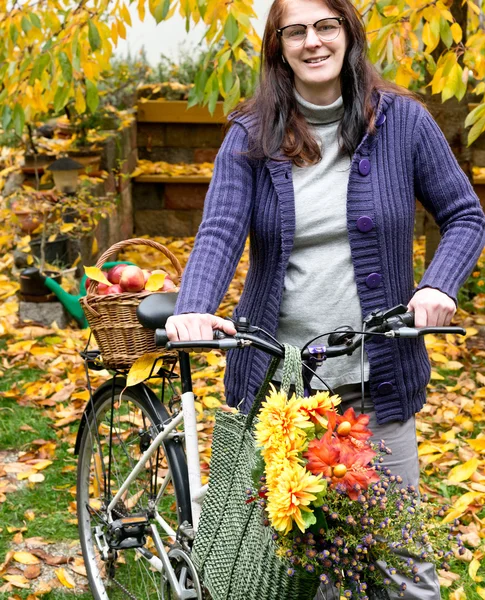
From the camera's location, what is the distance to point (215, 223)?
2338 mm

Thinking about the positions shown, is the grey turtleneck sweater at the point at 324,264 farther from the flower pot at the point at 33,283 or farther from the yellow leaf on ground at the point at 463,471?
the flower pot at the point at 33,283

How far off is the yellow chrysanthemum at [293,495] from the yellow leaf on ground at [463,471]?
2449 mm

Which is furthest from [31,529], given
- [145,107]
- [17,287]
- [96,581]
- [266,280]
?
[145,107]

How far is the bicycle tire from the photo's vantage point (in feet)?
8.72

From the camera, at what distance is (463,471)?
3977 mm

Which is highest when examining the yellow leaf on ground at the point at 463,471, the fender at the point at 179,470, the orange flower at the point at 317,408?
the orange flower at the point at 317,408

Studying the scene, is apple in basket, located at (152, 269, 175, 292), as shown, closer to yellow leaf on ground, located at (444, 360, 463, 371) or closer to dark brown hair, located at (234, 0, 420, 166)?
dark brown hair, located at (234, 0, 420, 166)

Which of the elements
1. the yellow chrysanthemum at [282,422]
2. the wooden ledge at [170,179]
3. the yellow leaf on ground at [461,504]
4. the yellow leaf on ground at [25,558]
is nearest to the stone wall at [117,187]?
the wooden ledge at [170,179]

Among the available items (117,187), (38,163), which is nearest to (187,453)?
(38,163)

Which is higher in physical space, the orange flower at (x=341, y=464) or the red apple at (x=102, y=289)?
the orange flower at (x=341, y=464)

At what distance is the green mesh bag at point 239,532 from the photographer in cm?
181

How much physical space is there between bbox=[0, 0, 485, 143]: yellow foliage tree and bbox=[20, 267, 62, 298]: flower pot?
1.13 meters

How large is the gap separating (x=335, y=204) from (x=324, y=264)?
15 centimetres

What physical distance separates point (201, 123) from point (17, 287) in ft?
11.2
